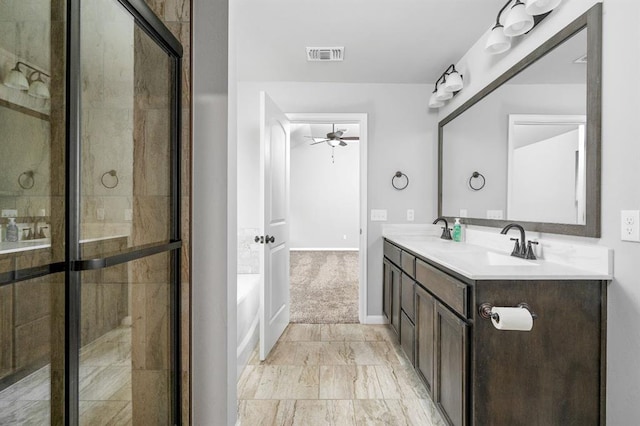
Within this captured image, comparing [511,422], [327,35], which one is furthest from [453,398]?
[327,35]

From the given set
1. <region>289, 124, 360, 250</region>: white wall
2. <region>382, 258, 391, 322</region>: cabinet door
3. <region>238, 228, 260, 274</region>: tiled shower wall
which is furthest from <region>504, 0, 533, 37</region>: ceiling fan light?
<region>289, 124, 360, 250</region>: white wall

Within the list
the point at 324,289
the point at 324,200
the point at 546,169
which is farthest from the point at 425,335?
the point at 324,200

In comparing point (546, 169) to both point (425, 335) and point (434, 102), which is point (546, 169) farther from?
point (434, 102)

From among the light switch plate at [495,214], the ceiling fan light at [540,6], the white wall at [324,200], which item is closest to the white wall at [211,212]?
the ceiling fan light at [540,6]

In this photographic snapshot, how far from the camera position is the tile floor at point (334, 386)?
1.98 metres

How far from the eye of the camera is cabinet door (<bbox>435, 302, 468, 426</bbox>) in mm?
1487

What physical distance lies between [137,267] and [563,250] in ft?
6.09

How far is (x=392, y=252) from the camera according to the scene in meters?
3.05

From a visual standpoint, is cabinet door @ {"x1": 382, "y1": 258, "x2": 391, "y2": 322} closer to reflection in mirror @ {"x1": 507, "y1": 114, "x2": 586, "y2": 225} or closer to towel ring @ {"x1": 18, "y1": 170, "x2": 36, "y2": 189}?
reflection in mirror @ {"x1": 507, "y1": 114, "x2": 586, "y2": 225}

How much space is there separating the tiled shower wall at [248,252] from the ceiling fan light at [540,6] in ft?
8.88

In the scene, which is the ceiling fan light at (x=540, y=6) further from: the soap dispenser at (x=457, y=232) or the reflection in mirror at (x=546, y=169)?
the soap dispenser at (x=457, y=232)

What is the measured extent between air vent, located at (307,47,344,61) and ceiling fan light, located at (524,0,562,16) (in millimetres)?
1371

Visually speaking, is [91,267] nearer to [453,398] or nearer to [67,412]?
[67,412]

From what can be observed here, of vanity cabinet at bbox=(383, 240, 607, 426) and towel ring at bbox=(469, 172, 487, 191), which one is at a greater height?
towel ring at bbox=(469, 172, 487, 191)
